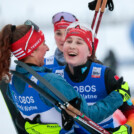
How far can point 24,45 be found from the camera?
231 centimetres

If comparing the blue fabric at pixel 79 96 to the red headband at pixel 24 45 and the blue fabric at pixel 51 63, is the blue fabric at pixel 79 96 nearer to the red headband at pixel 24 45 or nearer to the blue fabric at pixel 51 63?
the red headband at pixel 24 45

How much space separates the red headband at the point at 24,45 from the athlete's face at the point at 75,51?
268mm

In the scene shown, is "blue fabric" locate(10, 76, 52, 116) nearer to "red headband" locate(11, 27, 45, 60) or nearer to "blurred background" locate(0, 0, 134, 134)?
"red headband" locate(11, 27, 45, 60)

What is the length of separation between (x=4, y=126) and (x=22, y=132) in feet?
2.66

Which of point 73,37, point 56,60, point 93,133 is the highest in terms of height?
point 73,37

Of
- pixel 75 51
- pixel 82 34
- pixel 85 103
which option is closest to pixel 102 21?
pixel 82 34

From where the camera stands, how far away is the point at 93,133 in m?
2.22

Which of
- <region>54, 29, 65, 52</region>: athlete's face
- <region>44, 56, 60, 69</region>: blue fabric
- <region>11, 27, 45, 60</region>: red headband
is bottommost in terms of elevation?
<region>44, 56, 60, 69</region>: blue fabric

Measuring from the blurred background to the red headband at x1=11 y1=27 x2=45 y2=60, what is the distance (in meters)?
3.78

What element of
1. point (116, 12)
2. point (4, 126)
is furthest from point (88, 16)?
point (4, 126)

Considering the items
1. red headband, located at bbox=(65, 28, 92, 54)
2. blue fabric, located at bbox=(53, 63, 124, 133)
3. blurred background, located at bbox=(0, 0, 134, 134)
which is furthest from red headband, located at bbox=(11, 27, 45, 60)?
blurred background, located at bbox=(0, 0, 134, 134)

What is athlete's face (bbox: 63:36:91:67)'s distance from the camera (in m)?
2.52

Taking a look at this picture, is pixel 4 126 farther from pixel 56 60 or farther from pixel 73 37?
pixel 73 37

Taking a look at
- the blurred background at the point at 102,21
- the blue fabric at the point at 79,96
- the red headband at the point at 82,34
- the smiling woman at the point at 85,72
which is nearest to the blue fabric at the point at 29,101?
the blue fabric at the point at 79,96
